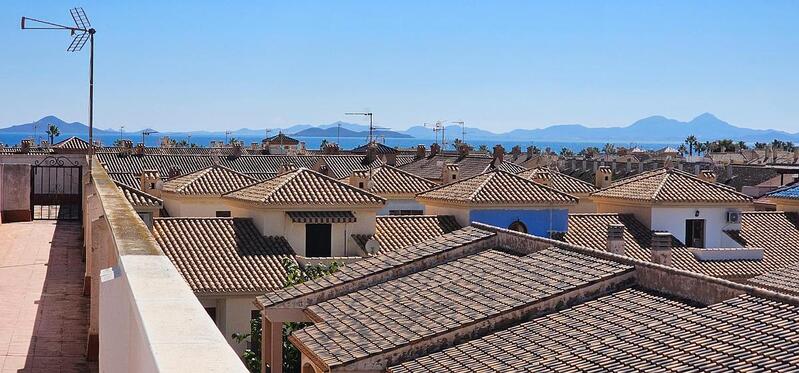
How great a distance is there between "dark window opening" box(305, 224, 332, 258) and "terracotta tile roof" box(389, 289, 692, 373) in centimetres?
1799

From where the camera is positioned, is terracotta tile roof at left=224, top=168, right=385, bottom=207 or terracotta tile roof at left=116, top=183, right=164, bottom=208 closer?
terracotta tile roof at left=224, top=168, right=385, bottom=207

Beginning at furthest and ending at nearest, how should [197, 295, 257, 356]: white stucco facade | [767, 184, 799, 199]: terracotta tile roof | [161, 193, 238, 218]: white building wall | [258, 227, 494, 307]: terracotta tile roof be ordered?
[767, 184, 799, 199]: terracotta tile roof
[161, 193, 238, 218]: white building wall
[197, 295, 257, 356]: white stucco facade
[258, 227, 494, 307]: terracotta tile roof

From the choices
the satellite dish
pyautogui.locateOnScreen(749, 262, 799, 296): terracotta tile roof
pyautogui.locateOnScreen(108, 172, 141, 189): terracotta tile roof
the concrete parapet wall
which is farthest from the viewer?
pyautogui.locateOnScreen(108, 172, 141, 189): terracotta tile roof

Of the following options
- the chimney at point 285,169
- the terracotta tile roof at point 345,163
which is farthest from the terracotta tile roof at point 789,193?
the terracotta tile roof at point 345,163

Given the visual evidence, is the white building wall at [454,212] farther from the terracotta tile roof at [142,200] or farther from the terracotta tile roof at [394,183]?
the terracotta tile roof at [142,200]

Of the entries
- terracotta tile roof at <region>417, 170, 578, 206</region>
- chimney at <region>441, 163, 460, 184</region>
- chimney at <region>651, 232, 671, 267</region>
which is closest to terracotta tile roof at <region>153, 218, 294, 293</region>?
terracotta tile roof at <region>417, 170, 578, 206</region>

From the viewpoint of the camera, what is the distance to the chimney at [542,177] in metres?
46.2

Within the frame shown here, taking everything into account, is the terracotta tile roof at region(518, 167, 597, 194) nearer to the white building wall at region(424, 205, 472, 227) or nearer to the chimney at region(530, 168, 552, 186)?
the chimney at region(530, 168, 552, 186)

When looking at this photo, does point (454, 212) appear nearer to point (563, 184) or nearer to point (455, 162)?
point (563, 184)

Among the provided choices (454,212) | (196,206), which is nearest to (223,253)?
(454,212)

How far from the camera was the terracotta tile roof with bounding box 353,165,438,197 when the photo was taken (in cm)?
4353

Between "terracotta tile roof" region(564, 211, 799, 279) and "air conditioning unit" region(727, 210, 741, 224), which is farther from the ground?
"air conditioning unit" region(727, 210, 741, 224)

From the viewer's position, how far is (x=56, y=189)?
19.7m

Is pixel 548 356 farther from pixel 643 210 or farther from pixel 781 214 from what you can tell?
pixel 781 214
